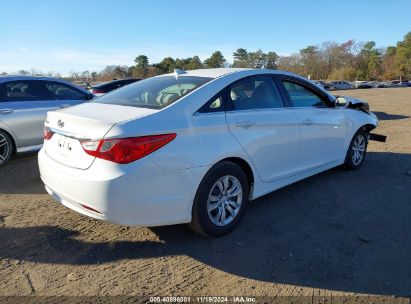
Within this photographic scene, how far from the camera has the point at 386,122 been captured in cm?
1154

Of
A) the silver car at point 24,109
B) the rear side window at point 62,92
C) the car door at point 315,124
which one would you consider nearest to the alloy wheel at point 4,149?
the silver car at point 24,109

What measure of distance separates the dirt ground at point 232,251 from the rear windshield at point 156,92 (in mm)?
1307

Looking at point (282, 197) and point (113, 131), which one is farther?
point (282, 197)

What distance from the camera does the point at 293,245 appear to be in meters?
3.59

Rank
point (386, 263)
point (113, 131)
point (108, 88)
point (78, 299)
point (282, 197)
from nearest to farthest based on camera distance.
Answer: point (78, 299)
point (113, 131)
point (386, 263)
point (282, 197)
point (108, 88)

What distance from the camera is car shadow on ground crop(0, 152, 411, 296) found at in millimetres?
3127

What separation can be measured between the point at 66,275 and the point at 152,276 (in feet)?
2.33

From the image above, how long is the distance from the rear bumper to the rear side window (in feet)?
13.7

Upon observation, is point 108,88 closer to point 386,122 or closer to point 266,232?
point 386,122

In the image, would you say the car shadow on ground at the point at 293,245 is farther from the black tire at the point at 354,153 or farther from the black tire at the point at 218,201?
the black tire at the point at 354,153

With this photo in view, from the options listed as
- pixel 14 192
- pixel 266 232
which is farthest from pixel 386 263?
pixel 14 192

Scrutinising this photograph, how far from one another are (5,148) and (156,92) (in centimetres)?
374

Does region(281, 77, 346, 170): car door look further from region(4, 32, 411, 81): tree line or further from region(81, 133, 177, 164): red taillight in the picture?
region(4, 32, 411, 81): tree line

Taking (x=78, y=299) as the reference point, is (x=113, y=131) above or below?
above
